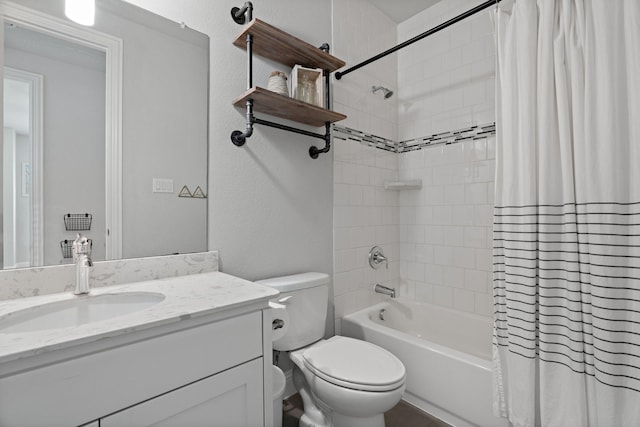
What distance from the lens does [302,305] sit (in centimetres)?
150

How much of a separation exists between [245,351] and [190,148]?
2.89 feet

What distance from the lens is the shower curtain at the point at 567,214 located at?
3.29 feet

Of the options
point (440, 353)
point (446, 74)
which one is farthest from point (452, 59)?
point (440, 353)

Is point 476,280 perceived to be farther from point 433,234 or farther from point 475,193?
point 475,193

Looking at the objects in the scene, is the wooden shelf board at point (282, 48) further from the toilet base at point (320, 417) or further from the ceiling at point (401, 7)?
the toilet base at point (320, 417)

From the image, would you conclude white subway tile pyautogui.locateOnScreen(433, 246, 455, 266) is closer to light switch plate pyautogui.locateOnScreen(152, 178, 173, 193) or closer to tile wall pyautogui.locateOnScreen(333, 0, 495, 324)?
tile wall pyautogui.locateOnScreen(333, 0, 495, 324)

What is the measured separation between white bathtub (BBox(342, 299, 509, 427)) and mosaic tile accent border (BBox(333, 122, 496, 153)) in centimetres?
115

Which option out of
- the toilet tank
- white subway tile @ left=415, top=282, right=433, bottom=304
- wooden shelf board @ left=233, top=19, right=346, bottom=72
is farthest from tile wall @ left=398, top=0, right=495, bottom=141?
the toilet tank

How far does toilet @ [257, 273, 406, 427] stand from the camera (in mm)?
1176

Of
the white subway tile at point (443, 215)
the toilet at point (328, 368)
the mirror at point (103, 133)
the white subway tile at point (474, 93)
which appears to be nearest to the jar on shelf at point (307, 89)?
the mirror at point (103, 133)

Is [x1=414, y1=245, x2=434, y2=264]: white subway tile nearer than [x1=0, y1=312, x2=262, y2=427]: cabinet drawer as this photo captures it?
No

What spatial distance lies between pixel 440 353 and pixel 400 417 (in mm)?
414

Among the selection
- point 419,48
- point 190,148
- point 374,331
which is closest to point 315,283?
point 374,331

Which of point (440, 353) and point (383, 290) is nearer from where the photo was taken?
point (440, 353)
